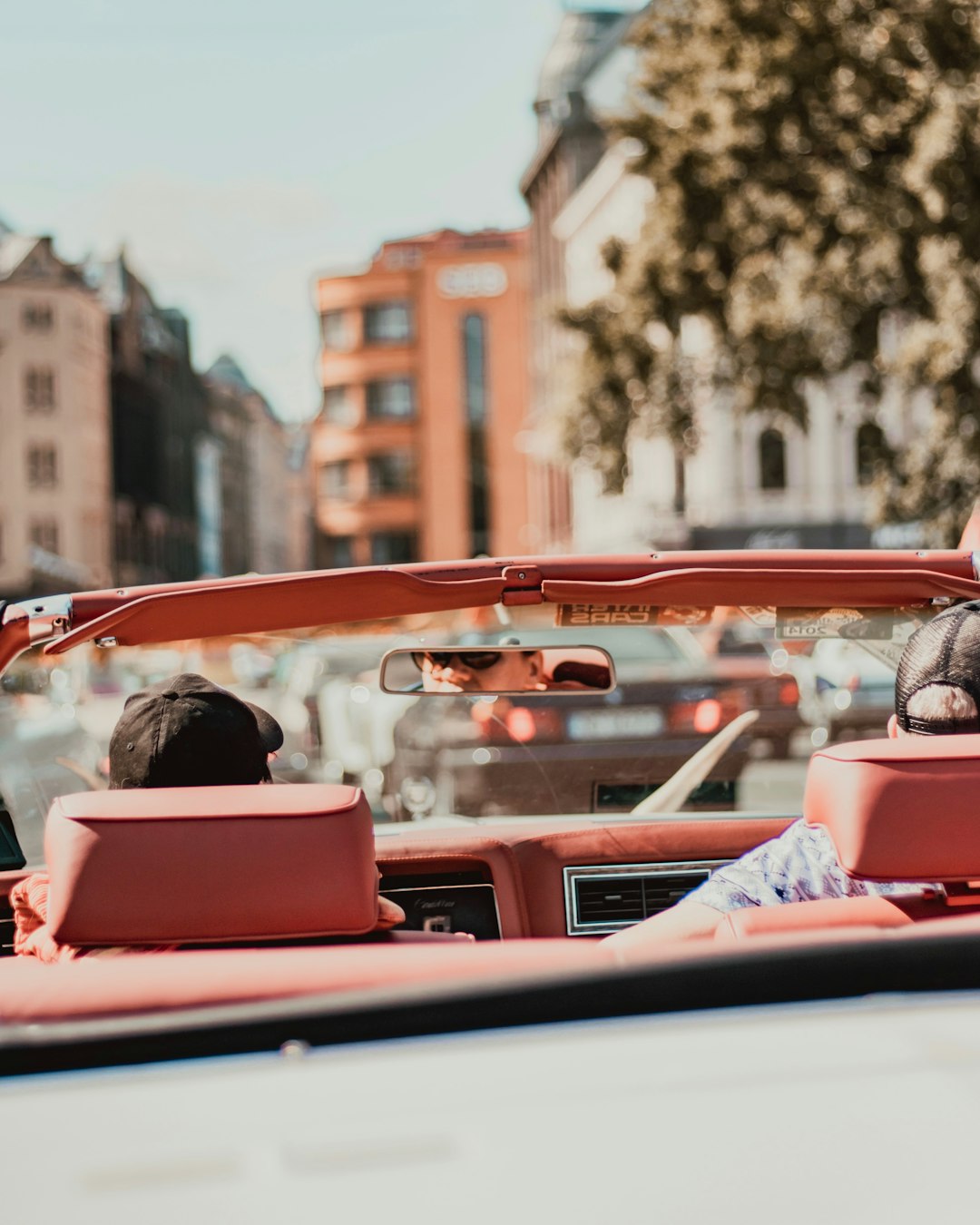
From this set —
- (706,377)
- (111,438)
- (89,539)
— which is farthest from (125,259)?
(706,377)

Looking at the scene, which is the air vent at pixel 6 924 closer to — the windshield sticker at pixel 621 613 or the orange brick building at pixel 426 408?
the windshield sticker at pixel 621 613

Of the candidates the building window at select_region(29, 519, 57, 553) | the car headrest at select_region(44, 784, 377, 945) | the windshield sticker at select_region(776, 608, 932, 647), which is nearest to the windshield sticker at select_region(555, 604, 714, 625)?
the windshield sticker at select_region(776, 608, 932, 647)

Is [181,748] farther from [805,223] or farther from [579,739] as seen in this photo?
[805,223]

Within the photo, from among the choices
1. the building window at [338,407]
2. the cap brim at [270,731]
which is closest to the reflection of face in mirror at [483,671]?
the cap brim at [270,731]

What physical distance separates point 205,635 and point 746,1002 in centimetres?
205

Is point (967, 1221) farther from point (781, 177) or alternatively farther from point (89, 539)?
point (89, 539)

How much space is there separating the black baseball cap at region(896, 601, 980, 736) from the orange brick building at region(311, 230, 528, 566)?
8167 centimetres

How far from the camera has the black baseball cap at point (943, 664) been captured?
2.71 metres

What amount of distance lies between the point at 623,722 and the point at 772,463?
37.6 meters

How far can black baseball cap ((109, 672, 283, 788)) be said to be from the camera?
104 inches

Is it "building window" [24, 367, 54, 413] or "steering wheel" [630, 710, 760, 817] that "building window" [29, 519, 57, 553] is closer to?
"building window" [24, 367, 54, 413]

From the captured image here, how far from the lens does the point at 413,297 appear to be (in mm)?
89938

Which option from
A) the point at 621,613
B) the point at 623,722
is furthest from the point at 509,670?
the point at 623,722

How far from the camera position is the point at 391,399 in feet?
296
